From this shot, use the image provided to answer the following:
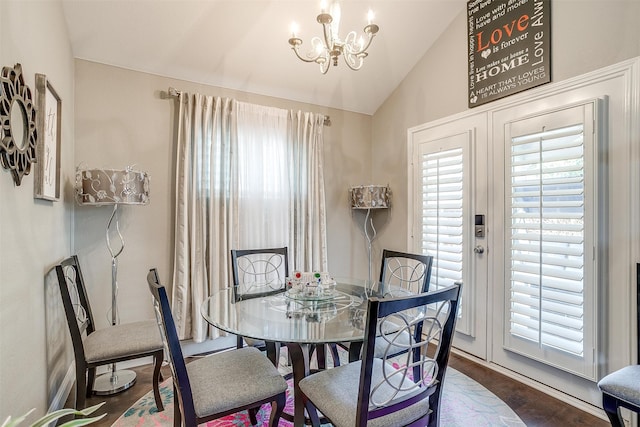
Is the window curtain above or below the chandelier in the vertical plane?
below

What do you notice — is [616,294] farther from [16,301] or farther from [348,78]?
[16,301]

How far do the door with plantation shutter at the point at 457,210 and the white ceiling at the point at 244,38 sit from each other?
931mm

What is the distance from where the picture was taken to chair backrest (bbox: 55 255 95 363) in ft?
6.64

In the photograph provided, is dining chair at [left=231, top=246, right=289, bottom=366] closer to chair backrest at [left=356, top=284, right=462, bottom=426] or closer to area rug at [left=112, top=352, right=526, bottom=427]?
area rug at [left=112, top=352, right=526, bottom=427]

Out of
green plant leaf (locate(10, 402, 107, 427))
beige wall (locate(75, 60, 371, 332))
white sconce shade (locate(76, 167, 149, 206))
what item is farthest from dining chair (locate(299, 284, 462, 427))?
beige wall (locate(75, 60, 371, 332))

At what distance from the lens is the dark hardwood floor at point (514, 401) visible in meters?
2.11

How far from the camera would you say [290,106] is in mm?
3717

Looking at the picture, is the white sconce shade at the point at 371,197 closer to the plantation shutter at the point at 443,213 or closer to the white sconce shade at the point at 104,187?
the plantation shutter at the point at 443,213

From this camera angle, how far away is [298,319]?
6.04 feet

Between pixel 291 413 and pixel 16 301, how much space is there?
5.39 feet

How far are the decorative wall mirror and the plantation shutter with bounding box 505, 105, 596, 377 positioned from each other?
3.08 metres

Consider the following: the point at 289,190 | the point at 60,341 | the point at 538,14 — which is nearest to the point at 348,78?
Answer: the point at 289,190

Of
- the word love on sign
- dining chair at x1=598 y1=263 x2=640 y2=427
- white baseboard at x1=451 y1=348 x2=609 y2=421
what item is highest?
the word love on sign

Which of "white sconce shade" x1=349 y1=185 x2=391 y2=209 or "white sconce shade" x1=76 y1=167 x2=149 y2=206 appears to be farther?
"white sconce shade" x1=349 y1=185 x2=391 y2=209
